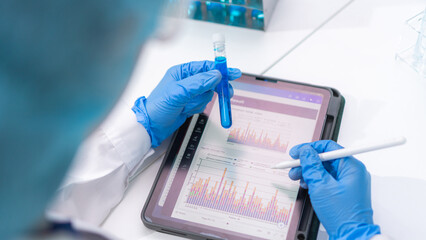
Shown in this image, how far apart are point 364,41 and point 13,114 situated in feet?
2.99

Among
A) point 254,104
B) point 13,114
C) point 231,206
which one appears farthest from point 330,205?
point 13,114

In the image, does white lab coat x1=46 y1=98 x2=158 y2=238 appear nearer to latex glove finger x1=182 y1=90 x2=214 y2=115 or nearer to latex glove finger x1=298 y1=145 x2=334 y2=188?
latex glove finger x1=182 y1=90 x2=214 y2=115

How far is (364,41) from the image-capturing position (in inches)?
41.9

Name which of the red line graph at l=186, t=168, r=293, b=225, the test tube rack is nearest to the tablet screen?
the red line graph at l=186, t=168, r=293, b=225

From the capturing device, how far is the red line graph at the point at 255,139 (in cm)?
90

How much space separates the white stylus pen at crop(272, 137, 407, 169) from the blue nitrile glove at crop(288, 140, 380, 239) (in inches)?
0.6

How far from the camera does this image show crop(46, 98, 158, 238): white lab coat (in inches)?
33.7

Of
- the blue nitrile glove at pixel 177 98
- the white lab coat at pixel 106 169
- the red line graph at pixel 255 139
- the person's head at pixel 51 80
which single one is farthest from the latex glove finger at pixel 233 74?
the person's head at pixel 51 80

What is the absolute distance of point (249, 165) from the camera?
88 cm

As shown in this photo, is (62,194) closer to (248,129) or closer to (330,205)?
(248,129)

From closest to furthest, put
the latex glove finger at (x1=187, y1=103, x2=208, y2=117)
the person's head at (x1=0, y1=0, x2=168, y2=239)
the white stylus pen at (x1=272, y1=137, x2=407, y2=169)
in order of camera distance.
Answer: the person's head at (x1=0, y1=0, x2=168, y2=239) → the white stylus pen at (x1=272, y1=137, x2=407, y2=169) → the latex glove finger at (x1=187, y1=103, x2=208, y2=117)

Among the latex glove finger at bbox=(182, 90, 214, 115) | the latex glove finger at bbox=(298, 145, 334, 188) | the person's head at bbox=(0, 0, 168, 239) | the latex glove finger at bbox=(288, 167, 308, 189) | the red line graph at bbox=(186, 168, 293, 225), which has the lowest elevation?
the red line graph at bbox=(186, 168, 293, 225)

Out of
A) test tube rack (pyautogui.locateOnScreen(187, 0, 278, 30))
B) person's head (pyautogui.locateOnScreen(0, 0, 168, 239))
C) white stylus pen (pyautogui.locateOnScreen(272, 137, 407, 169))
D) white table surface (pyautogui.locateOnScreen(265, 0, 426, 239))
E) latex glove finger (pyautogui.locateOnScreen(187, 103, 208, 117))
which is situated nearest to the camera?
person's head (pyautogui.locateOnScreen(0, 0, 168, 239))

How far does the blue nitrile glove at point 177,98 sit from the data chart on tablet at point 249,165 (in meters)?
0.05
